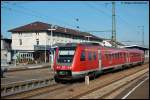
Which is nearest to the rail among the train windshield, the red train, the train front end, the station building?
the train front end

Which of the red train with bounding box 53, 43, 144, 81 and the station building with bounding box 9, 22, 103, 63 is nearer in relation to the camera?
the red train with bounding box 53, 43, 144, 81

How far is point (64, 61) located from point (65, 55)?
1.57 feet

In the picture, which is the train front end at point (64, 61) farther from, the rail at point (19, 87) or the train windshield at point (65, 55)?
the rail at point (19, 87)

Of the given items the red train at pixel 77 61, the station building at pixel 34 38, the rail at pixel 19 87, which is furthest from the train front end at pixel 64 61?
the station building at pixel 34 38

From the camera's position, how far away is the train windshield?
85.4ft

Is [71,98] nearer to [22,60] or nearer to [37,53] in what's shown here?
[22,60]

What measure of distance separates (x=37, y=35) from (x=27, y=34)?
114 inches

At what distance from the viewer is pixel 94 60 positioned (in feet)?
97.8

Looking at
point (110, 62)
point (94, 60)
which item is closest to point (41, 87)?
point (94, 60)

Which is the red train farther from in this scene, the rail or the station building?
the station building

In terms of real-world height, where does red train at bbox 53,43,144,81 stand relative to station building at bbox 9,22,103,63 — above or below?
below

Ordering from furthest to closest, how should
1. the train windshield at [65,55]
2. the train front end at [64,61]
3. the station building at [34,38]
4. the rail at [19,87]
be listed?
the station building at [34,38], the train windshield at [65,55], the train front end at [64,61], the rail at [19,87]

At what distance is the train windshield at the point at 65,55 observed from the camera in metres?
26.0

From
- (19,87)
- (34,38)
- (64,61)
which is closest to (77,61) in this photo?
(64,61)
